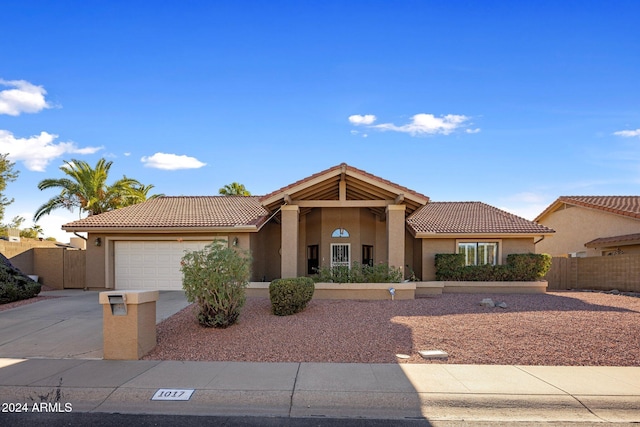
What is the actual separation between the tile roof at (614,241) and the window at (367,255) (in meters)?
12.1

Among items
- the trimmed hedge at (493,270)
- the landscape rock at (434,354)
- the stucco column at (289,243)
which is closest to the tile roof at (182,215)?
the stucco column at (289,243)

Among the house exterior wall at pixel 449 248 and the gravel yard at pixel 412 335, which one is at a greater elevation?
the house exterior wall at pixel 449 248

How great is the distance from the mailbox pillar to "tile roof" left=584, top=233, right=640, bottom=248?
21076 millimetres

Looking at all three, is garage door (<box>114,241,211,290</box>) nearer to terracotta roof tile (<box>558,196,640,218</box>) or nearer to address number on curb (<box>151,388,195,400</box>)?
address number on curb (<box>151,388,195,400</box>)

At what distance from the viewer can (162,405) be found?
5652mm

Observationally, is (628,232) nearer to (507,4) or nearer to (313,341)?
(507,4)

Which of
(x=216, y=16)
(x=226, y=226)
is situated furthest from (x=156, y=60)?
(x=226, y=226)

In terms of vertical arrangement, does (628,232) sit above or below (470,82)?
below

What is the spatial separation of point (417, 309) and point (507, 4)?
9233 millimetres

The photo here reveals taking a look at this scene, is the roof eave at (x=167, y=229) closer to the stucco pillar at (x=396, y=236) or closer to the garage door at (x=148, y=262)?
the garage door at (x=148, y=262)

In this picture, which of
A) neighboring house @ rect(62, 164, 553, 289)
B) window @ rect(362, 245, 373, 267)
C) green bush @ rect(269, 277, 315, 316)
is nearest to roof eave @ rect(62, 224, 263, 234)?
neighboring house @ rect(62, 164, 553, 289)

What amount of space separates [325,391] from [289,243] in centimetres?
885

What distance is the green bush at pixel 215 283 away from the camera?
9180 mm

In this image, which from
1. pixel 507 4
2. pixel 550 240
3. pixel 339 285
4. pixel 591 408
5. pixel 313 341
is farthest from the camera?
pixel 550 240
